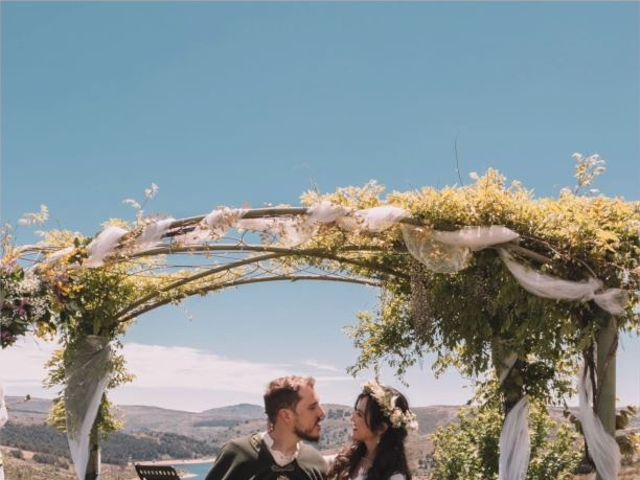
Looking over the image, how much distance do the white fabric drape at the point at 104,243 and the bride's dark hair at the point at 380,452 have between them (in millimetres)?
3337

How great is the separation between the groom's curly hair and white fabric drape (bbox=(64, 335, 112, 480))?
5292 mm

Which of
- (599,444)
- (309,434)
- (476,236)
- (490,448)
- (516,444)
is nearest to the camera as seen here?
(309,434)

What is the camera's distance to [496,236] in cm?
628

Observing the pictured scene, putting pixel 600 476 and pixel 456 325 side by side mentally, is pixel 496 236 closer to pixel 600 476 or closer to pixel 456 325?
pixel 456 325

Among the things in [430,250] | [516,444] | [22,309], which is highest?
[430,250]

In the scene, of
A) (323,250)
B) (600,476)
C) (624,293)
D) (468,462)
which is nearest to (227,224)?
(323,250)

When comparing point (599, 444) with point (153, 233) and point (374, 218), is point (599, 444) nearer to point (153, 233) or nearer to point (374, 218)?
point (374, 218)

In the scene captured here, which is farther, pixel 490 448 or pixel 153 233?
pixel 490 448

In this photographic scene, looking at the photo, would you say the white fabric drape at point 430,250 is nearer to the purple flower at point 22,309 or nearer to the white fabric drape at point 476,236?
the white fabric drape at point 476,236

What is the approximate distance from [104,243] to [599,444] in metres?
4.47

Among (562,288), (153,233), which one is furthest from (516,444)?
(153,233)

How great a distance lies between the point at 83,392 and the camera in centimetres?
830

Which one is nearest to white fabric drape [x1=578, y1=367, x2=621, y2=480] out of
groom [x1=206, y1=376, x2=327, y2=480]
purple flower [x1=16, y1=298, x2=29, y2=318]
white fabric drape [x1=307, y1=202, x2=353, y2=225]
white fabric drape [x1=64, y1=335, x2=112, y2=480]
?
white fabric drape [x1=307, y1=202, x2=353, y2=225]

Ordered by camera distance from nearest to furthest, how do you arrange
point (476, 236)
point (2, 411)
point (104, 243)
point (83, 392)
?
point (2, 411), point (476, 236), point (104, 243), point (83, 392)
